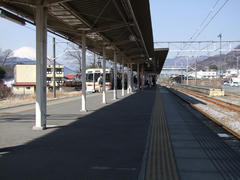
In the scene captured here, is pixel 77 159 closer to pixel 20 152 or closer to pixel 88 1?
pixel 20 152

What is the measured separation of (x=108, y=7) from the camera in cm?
1096

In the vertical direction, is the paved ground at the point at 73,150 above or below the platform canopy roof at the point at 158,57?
below

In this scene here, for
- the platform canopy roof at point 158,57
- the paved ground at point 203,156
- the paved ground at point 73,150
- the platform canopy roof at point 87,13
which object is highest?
the platform canopy roof at point 158,57

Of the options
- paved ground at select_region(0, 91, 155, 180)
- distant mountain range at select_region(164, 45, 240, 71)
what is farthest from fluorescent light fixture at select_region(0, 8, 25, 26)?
distant mountain range at select_region(164, 45, 240, 71)

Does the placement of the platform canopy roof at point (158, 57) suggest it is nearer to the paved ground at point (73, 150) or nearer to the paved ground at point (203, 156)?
the paved ground at point (73, 150)

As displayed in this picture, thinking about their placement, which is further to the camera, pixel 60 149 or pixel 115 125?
pixel 115 125

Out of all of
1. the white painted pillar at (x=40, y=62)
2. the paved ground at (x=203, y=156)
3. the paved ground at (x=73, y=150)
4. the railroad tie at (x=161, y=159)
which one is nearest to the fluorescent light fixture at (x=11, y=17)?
the white painted pillar at (x=40, y=62)

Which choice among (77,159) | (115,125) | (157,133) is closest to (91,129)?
(115,125)

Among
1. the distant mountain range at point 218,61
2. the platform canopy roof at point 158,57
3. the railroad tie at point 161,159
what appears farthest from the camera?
the distant mountain range at point 218,61

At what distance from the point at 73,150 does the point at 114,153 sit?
914 mm

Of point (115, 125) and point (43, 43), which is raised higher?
point (43, 43)

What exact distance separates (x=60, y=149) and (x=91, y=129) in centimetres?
237

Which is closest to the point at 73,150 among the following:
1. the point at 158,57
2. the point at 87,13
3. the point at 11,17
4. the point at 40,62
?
the point at 40,62

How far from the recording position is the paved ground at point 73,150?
14.8ft
